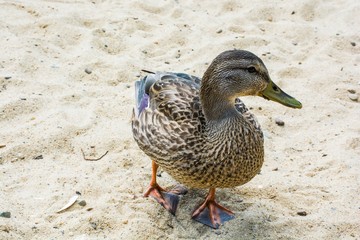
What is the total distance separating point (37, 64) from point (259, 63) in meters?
2.82

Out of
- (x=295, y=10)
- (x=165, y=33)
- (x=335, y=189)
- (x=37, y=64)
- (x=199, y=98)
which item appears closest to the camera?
(x=199, y=98)

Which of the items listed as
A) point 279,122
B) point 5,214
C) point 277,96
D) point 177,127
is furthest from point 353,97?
point 5,214

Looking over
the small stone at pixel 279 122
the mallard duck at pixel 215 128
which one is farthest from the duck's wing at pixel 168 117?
the small stone at pixel 279 122

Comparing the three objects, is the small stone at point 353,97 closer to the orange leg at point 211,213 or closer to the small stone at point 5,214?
the orange leg at point 211,213

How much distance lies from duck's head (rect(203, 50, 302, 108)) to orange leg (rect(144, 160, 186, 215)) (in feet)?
2.87

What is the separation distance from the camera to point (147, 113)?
13.8ft

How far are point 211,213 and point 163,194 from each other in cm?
44

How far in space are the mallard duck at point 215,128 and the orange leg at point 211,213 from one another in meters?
0.02

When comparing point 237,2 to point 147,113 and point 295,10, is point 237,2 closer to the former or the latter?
point 295,10

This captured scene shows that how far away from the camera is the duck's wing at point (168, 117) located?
3.87 meters

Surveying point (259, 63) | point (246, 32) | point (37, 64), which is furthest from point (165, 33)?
point (259, 63)

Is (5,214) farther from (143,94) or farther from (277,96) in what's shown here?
(277,96)

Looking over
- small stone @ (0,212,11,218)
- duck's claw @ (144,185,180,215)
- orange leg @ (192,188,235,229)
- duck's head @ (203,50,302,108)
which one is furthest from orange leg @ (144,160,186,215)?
small stone @ (0,212,11,218)

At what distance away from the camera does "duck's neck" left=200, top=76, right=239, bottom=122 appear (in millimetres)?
3842
